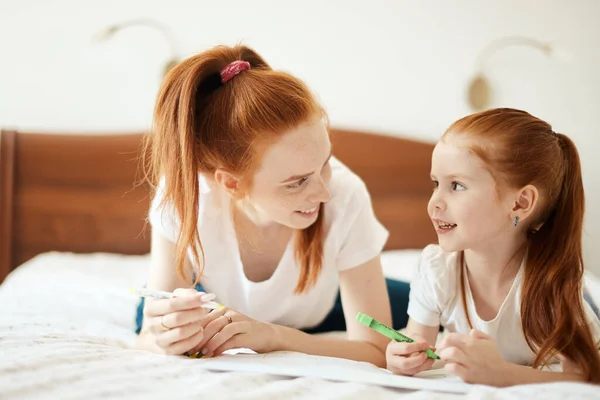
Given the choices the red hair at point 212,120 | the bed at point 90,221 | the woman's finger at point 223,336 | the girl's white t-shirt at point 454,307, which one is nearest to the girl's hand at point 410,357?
the girl's white t-shirt at point 454,307

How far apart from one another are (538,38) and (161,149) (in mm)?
1570

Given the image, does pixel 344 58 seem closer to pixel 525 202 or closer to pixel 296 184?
pixel 296 184

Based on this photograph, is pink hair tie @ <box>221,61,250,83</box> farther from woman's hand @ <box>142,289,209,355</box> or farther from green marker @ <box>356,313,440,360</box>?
green marker @ <box>356,313,440,360</box>

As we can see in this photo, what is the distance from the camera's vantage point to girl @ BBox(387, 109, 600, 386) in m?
1.02

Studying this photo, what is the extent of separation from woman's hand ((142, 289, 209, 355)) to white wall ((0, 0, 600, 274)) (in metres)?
1.37

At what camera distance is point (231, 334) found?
1.12 metres

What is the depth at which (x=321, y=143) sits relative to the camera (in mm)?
1188

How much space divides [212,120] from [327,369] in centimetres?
51

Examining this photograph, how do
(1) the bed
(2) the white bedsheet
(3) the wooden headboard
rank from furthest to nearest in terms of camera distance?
(3) the wooden headboard
(1) the bed
(2) the white bedsheet

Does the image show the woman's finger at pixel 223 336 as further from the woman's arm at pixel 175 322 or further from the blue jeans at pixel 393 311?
the blue jeans at pixel 393 311

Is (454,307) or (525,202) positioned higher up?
(525,202)

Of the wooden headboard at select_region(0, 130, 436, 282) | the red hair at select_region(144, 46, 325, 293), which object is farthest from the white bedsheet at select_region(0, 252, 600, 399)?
the wooden headboard at select_region(0, 130, 436, 282)

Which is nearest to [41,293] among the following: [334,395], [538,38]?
[334,395]

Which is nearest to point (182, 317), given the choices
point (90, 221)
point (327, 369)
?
point (327, 369)
